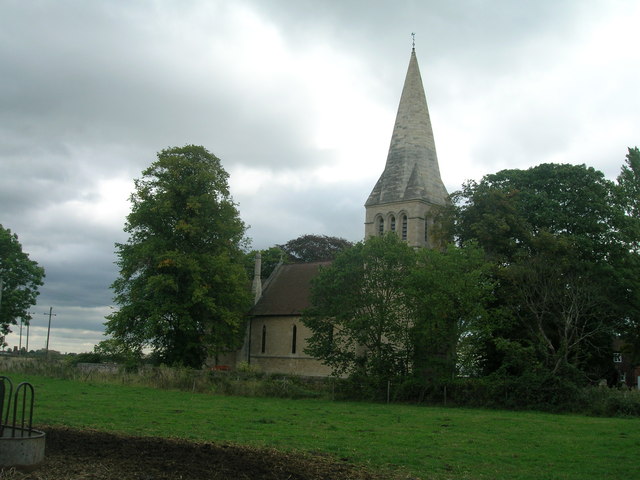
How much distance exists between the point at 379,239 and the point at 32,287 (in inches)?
1348

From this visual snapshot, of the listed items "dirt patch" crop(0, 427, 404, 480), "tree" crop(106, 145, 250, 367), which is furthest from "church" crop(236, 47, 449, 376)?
"dirt patch" crop(0, 427, 404, 480)

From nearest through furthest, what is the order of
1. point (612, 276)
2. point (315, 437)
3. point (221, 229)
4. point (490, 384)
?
point (315, 437), point (490, 384), point (612, 276), point (221, 229)

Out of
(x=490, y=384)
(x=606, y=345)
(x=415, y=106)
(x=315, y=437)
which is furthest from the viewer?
(x=415, y=106)

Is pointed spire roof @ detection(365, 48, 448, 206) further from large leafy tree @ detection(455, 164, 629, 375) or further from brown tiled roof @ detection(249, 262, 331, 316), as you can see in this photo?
large leafy tree @ detection(455, 164, 629, 375)

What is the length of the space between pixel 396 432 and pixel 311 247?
52206mm

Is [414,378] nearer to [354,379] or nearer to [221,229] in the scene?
[354,379]

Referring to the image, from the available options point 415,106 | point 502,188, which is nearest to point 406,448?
point 502,188

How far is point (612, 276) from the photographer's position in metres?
36.0

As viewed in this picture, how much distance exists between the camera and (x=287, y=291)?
5391 cm

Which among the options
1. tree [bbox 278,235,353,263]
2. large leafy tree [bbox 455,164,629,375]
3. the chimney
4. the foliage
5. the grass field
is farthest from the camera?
tree [bbox 278,235,353,263]

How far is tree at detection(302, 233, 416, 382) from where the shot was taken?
34.2 meters

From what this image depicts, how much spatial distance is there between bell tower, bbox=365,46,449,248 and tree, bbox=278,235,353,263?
1604 cm

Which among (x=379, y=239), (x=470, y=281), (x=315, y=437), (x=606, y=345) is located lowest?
(x=315, y=437)

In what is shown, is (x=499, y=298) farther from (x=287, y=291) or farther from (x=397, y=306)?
(x=287, y=291)
